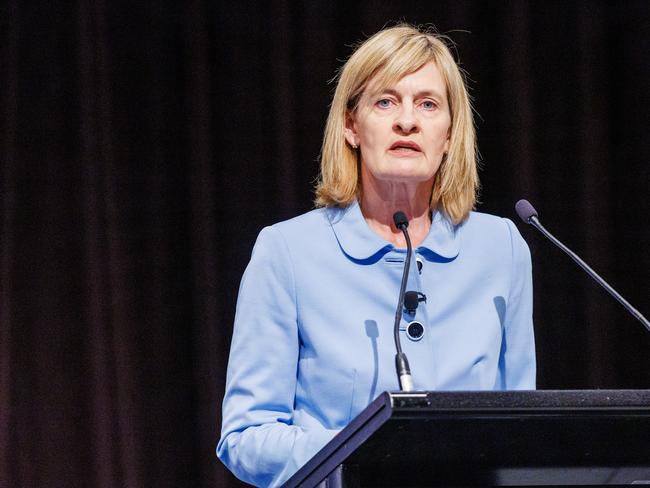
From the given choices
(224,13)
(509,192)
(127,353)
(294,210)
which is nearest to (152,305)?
(127,353)

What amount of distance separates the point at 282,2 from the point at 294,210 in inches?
24.6

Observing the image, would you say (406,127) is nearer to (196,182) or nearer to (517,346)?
(517,346)

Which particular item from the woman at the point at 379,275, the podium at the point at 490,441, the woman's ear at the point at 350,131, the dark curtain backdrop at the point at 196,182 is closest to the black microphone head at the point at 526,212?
the woman at the point at 379,275

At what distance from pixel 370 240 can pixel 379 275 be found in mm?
75

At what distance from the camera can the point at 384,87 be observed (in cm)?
204

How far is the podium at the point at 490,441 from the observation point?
117cm

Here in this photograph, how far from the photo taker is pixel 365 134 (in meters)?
2.07

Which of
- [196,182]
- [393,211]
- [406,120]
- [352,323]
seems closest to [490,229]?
[393,211]

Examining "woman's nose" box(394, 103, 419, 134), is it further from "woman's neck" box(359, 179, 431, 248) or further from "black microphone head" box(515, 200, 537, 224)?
"black microphone head" box(515, 200, 537, 224)

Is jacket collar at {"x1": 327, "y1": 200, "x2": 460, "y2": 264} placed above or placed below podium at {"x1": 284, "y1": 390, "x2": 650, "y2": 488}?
above

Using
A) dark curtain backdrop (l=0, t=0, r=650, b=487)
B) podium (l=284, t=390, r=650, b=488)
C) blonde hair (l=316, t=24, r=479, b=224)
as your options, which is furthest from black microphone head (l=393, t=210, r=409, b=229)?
dark curtain backdrop (l=0, t=0, r=650, b=487)

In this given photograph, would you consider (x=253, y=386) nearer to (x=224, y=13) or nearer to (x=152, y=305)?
(x=152, y=305)

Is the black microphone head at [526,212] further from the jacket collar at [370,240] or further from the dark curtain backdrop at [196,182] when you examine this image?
the dark curtain backdrop at [196,182]

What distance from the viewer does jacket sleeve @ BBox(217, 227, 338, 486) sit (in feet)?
5.46
